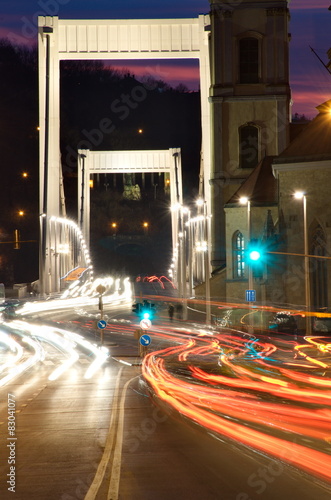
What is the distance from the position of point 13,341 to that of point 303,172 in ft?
69.4

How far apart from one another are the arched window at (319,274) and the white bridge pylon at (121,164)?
78.7m

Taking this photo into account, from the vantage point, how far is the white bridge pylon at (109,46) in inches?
2918

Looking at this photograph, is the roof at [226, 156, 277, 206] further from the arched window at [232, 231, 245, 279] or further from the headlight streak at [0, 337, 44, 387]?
the headlight streak at [0, 337, 44, 387]

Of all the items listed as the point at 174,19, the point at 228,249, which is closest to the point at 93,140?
the point at 174,19

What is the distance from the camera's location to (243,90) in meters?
69.7

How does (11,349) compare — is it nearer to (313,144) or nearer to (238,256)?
(313,144)

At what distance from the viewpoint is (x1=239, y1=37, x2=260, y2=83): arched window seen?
7000 cm

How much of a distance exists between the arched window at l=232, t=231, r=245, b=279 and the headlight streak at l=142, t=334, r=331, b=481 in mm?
29612

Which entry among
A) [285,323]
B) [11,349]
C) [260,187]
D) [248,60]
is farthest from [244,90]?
[11,349]

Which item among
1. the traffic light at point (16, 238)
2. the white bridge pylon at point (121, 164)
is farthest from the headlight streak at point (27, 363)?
the white bridge pylon at point (121, 164)

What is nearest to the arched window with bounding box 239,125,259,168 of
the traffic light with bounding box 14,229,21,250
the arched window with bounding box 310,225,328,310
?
the arched window with bounding box 310,225,328,310

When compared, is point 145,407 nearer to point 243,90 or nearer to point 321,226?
point 321,226

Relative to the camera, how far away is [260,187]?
2367 inches

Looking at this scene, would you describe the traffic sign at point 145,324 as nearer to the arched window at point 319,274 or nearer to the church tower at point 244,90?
the arched window at point 319,274
